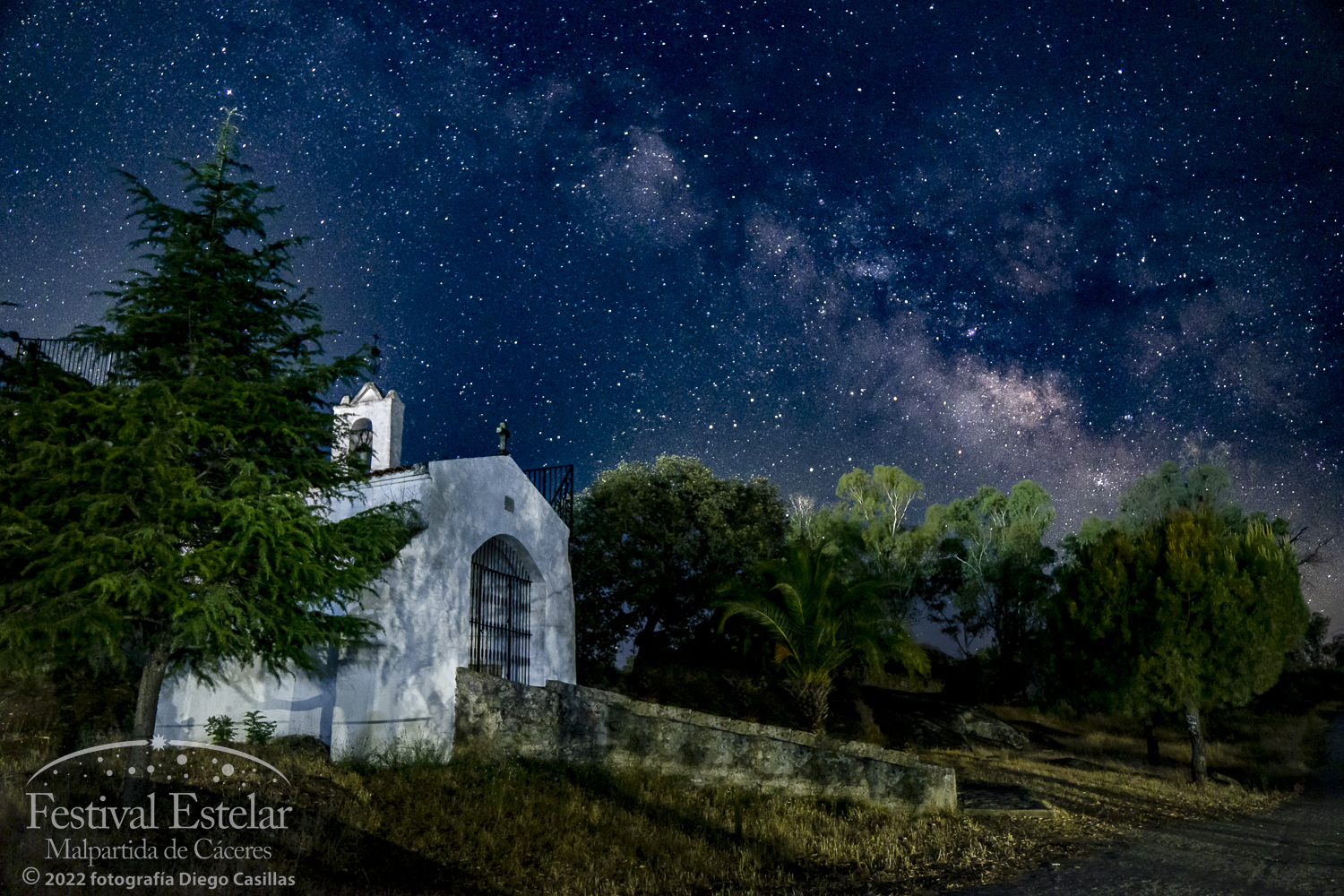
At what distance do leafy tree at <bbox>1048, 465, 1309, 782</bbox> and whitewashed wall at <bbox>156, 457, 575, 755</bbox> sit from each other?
51.2 ft

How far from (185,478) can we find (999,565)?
3667 cm

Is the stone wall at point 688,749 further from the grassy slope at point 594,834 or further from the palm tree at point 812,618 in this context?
the palm tree at point 812,618

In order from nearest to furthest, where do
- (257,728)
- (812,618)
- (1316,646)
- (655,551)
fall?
(257,728)
(812,618)
(655,551)
(1316,646)

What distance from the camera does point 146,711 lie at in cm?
906

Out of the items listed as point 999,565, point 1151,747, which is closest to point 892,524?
point 999,565

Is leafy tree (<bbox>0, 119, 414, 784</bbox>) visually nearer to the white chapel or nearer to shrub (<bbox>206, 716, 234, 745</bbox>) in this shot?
the white chapel

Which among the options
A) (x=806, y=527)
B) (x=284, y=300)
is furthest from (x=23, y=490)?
(x=806, y=527)

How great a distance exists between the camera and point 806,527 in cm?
3503

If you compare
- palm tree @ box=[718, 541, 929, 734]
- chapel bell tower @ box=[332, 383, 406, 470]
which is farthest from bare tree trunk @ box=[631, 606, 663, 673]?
chapel bell tower @ box=[332, 383, 406, 470]

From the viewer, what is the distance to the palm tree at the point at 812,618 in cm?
1836

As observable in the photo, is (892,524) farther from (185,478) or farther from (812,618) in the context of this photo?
(185,478)

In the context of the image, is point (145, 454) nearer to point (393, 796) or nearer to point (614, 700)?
point (393, 796)

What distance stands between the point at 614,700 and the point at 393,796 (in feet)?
15.4

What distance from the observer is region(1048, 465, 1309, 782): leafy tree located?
19.2 meters
